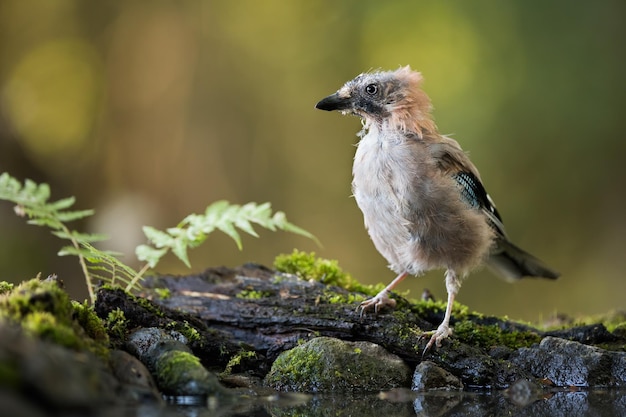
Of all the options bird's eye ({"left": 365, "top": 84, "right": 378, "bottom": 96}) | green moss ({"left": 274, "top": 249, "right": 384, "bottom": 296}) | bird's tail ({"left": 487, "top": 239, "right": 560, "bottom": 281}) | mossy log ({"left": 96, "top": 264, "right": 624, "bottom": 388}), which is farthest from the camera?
bird's tail ({"left": 487, "top": 239, "right": 560, "bottom": 281})

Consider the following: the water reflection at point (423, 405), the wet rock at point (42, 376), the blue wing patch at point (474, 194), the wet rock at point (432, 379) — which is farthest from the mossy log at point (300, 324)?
the wet rock at point (42, 376)

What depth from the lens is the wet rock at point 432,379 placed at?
3.72 metres

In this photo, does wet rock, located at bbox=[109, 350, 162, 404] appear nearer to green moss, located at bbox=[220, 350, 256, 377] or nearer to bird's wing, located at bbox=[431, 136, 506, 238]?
green moss, located at bbox=[220, 350, 256, 377]

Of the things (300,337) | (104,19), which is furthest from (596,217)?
(104,19)

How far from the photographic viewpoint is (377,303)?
4402mm

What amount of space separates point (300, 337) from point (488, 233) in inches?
68.5

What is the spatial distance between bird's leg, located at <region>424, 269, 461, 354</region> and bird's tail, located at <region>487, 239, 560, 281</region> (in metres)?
0.84

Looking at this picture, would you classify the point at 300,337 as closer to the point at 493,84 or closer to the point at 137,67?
the point at 493,84

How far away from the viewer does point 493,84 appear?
31.2 ft

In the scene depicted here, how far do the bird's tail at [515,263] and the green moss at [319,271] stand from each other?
3.64ft

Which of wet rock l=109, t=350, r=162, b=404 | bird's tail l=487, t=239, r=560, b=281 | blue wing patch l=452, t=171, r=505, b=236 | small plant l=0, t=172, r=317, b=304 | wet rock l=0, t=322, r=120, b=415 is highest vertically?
blue wing patch l=452, t=171, r=505, b=236

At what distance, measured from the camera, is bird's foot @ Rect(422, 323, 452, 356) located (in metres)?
4.00

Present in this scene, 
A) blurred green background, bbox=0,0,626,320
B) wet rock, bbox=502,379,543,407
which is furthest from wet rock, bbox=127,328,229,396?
blurred green background, bbox=0,0,626,320

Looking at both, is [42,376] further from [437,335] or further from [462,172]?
[462,172]
